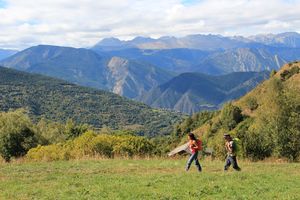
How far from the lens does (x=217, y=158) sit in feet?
98.8

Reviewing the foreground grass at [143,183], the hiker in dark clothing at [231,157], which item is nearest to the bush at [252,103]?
the foreground grass at [143,183]

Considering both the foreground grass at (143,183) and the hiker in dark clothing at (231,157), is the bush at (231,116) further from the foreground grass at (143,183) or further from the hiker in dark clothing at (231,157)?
the hiker in dark clothing at (231,157)

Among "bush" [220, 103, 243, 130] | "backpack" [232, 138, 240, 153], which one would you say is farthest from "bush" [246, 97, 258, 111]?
"backpack" [232, 138, 240, 153]

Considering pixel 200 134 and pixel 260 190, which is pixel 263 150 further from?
pixel 200 134

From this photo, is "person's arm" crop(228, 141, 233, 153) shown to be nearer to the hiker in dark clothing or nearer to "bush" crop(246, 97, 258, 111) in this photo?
the hiker in dark clothing

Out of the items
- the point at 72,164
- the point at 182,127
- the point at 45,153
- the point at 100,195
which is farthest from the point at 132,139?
the point at 182,127

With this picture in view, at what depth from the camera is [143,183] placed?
682 inches

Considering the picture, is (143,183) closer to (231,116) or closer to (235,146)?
(235,146)

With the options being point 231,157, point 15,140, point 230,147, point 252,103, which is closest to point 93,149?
point 230,147

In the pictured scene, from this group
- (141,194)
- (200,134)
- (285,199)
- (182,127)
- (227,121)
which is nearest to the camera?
(285,199)

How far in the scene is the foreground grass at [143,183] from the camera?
1511 cm

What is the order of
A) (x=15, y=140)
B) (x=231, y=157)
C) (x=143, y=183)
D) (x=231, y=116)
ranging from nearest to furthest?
(x=143, y=183), (x=231, y=157), (x=15, y=140), (x=231, y=116)

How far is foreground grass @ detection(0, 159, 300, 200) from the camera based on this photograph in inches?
595

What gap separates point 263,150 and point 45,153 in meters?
15.8
